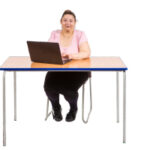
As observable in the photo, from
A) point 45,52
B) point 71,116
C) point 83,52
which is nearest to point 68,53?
point 83,52

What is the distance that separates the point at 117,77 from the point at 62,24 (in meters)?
0.88

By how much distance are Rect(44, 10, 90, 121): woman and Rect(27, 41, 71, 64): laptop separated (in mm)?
328

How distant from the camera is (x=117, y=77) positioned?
6855 mm

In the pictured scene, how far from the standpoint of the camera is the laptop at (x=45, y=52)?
6096mm

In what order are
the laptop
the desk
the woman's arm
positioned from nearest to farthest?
the desk < the laptop < the woman's arm

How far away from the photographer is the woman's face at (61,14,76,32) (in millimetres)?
6566

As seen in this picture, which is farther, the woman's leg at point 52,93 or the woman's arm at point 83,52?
the woman's leg at point 52,93

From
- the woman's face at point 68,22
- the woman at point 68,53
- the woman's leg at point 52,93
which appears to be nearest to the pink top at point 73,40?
the woman at point 68,53

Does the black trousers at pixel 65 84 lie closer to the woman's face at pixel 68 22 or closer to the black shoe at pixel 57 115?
the black shoe at pixel 57 115

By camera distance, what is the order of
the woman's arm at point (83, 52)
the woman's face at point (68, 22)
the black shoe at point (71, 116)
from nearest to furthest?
the woman's arm at point (83, 52)
the woman's face at point (68, 22)
the black shoe at point (71, 116)

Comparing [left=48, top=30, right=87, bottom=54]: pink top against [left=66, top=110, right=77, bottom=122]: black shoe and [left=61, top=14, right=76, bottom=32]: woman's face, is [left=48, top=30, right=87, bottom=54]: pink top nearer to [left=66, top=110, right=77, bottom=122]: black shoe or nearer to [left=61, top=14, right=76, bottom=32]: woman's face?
[left=61, top=14, right=76, bottom=32]: woman's face

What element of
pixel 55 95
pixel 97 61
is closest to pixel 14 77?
pixel 55 95

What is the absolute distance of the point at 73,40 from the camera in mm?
6656

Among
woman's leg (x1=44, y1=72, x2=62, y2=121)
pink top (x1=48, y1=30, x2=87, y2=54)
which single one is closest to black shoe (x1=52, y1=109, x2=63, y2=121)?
woman's leg (x1=44, y1=72, x2=62, y2=121)
